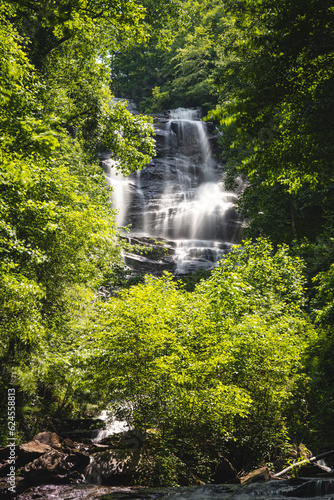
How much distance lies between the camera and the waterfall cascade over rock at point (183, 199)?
30.7 metres

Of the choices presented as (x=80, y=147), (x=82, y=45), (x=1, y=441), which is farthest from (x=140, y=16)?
(x=1, y=441)

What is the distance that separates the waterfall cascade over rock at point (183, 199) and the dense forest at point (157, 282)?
48.2 ft

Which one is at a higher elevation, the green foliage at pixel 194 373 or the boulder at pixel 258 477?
the green foliage at pixel 194 373

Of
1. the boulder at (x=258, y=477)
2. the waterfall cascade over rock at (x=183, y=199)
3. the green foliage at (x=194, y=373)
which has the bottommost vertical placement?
the boulder at (x=258, y=477)

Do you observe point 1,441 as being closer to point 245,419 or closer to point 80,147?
point 245,419

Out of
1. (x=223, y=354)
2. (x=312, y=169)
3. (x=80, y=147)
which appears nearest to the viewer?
(x=312, y=169)

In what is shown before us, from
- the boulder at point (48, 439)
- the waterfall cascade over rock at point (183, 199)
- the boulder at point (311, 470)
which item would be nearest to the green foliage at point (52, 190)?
the boulder at point (48, 439)

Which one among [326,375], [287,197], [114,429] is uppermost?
[287,197]

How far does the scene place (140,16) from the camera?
1132 centimetres

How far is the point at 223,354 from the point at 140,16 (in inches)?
385

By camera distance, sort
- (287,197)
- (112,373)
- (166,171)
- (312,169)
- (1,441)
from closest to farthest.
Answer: (312,169), (112,373), (1,441), (287,197), (166,171)

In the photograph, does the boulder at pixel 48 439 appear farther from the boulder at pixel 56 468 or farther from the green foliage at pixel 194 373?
the green foliage at pixel 194 373

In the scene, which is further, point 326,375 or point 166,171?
point 166,171

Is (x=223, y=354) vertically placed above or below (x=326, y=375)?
above
